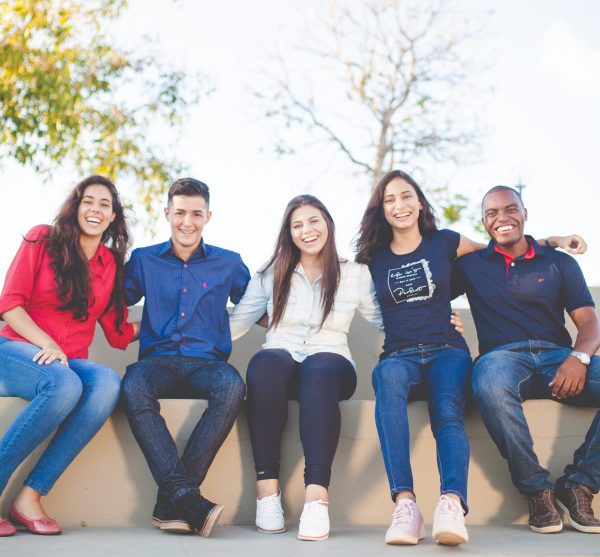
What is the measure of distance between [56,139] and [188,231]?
16.2 ft

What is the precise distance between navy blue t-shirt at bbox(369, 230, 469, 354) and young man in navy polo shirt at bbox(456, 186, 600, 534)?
132 mm

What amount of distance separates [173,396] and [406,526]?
1134mm

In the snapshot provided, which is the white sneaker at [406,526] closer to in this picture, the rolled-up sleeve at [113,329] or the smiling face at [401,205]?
the smiling face at [401,205]

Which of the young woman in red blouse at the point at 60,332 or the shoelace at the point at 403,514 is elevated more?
the young woman in red blouse at the point at 60,332

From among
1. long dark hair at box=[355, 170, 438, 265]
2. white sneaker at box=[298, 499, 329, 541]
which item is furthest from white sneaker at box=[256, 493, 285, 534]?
long dark hair at box=[355, 170, 438, 265]

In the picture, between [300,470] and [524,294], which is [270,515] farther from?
[524,294]

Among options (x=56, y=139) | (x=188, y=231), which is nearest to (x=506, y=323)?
(x=188, y=231)

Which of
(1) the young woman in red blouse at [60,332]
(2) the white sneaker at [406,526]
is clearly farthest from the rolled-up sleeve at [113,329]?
(2) the white sneaker at [406,526]

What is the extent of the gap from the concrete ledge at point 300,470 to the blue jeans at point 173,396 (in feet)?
0.39

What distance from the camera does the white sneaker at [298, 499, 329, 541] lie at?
2.70m

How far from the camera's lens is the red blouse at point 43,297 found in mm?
3090

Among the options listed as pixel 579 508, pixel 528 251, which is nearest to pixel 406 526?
pixel 579 508

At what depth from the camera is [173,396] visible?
326 cm

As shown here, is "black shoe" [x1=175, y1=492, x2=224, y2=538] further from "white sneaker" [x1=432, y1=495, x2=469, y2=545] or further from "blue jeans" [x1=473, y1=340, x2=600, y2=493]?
"blue jeans" [x1=473, y1=340, x2=600, y2=493]
